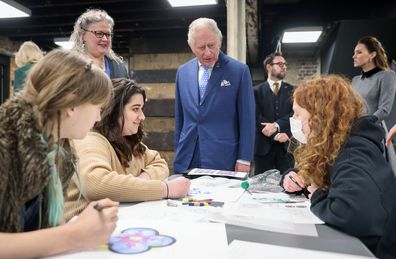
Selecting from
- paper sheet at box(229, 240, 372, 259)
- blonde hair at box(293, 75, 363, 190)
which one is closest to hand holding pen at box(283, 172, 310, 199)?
blonde hair at box(293, 75, 363, 190)

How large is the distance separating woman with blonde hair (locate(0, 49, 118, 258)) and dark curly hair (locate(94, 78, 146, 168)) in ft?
1.59

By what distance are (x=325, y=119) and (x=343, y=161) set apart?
185mm

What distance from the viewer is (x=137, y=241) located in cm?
82

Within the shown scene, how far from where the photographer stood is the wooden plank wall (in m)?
6.07

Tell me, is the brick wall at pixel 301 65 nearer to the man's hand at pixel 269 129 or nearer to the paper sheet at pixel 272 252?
the man's hand at pixel 269 129

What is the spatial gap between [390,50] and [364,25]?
734mm

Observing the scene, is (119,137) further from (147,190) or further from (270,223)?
(270,223)

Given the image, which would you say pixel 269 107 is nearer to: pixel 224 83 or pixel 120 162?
pixel 224 83

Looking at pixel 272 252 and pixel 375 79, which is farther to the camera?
pixel 375 79

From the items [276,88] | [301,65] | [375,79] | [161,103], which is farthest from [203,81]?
[301,65]

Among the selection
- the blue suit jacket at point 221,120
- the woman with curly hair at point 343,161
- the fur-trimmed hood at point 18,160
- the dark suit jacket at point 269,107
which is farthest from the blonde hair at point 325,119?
the dark suit jacket at point 269,107

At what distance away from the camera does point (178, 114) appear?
2477 mm

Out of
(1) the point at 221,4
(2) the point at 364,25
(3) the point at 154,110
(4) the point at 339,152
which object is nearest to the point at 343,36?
(2) the point at 364,25

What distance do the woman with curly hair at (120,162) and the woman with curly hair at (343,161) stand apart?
1.59 ft
